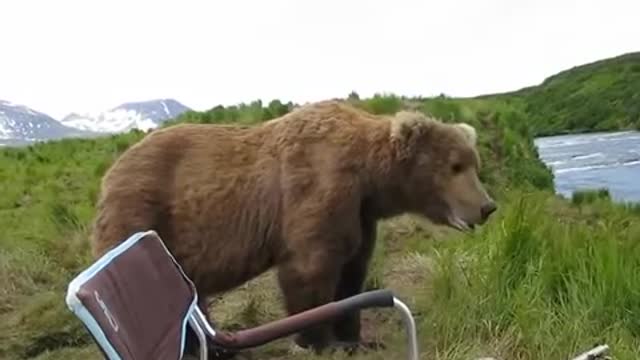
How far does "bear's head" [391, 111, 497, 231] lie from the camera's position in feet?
17.1

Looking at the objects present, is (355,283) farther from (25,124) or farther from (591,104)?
(25,124)

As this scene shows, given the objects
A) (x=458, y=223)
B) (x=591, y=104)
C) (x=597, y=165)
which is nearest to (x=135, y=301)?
(x=458, y=223)

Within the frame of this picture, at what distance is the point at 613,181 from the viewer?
1389 cm

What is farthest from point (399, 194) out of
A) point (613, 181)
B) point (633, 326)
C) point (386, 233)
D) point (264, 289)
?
point (613, 181)

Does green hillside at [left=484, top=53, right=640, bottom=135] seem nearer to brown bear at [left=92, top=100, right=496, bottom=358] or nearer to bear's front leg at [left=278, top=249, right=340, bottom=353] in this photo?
brown bear at [left=92, top=100, right=496, bottom=358]

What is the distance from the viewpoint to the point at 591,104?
30141mm

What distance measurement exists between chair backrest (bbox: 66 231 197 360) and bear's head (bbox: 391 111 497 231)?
2014mm

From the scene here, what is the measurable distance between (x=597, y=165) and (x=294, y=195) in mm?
11783

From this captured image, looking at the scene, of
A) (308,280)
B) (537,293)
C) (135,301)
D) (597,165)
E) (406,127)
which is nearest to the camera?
(135,301)

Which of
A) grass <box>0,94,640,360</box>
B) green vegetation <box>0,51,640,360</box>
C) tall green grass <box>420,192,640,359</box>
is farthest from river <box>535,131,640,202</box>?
tall green grass <box>420,192,640,359</box>

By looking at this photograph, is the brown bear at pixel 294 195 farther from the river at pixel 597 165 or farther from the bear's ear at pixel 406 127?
the river at pixel 597 165

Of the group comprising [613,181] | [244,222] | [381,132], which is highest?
[381,132]

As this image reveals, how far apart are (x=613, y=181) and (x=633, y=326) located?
8.92 meters

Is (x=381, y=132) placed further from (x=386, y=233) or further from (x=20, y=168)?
(x=20, y=168)
